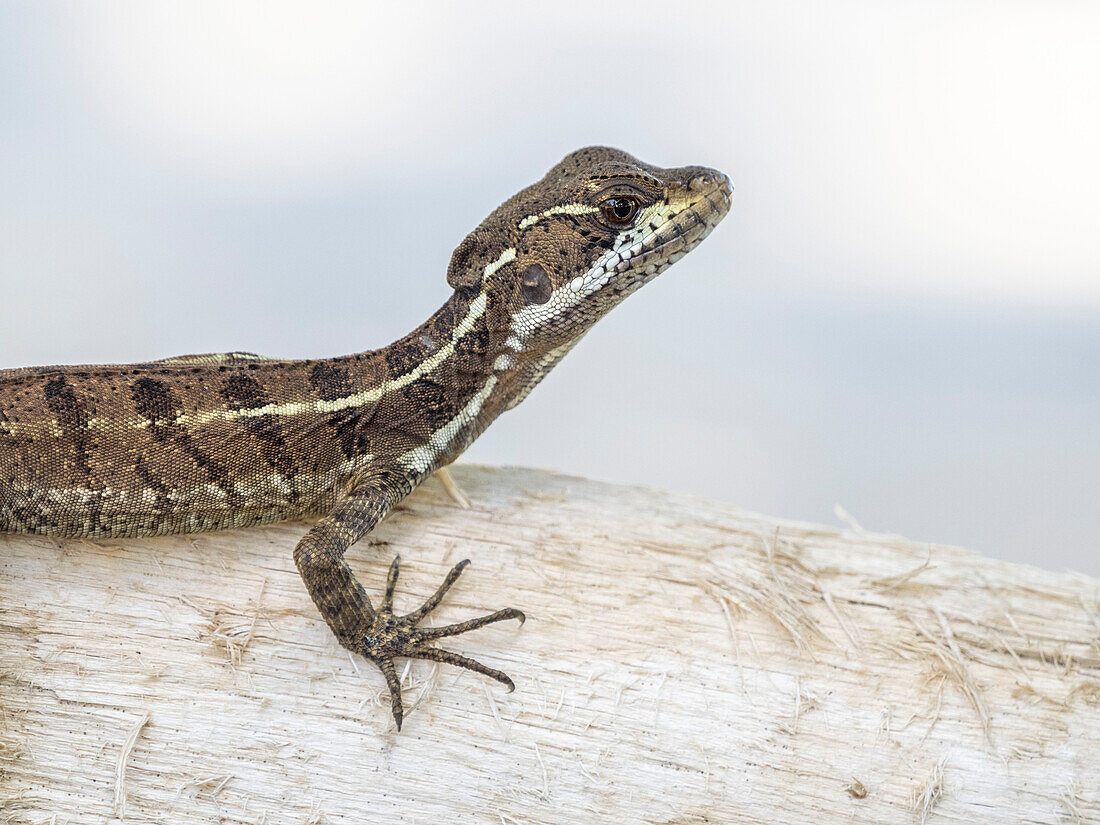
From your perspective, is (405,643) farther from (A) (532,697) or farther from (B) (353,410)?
(B) (353,410)

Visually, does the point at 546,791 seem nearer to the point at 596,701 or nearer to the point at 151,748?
the point at 596,701

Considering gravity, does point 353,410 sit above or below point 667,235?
below

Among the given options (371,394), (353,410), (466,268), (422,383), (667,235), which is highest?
(667,235)

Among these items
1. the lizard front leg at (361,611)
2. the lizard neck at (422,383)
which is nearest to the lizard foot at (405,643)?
the lizard front leg at (361,611)

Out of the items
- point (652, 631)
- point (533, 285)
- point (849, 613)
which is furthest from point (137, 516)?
point (849, 613)

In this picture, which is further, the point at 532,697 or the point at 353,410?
the point at 353,410

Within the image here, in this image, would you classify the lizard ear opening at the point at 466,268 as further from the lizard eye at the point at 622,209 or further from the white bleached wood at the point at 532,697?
the white bleached wood at the point at 532,697

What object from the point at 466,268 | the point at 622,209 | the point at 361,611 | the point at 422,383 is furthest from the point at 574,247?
the point at 361,611

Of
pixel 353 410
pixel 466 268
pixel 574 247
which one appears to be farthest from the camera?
pixel 466 268
